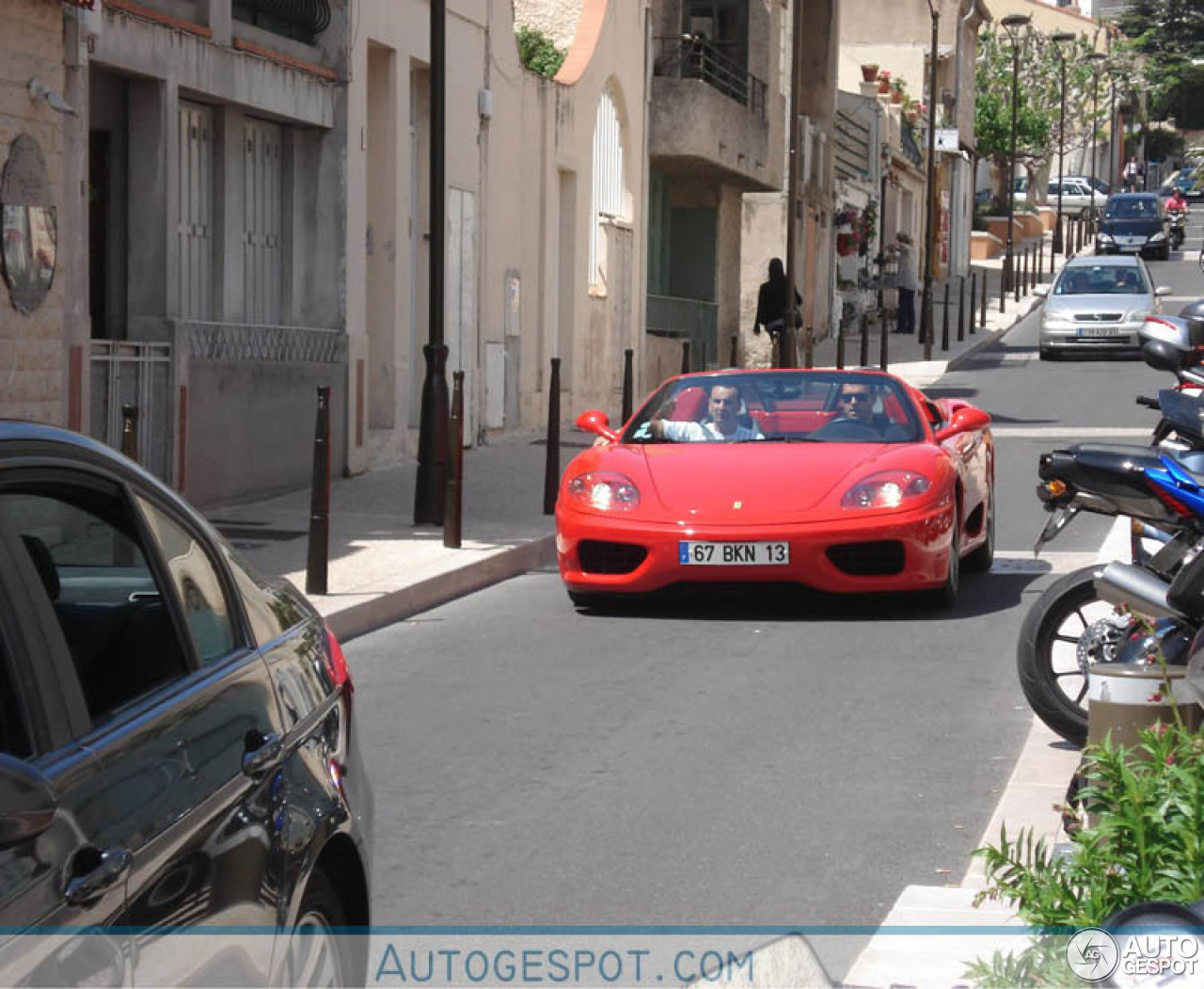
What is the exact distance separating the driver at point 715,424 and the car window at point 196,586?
779cm

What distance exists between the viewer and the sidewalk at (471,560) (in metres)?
4.86

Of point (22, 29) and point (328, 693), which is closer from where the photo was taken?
point (328, 693)

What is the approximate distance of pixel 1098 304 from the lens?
1430 inches

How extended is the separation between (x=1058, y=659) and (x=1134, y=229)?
67919 millimetres

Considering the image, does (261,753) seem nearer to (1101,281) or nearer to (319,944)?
Result: (319,944)

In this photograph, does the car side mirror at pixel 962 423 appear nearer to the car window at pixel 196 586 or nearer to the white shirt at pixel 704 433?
the white shirt at pixel 704 433

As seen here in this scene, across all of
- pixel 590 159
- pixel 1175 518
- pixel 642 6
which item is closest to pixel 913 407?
pixel 1175 518

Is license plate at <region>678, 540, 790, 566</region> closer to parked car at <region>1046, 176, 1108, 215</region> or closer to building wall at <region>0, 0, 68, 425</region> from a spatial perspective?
building wall at <region>0, 0, 68, 425</region>

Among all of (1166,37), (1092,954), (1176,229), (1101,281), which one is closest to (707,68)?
(1101,281)

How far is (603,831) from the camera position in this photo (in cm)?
621

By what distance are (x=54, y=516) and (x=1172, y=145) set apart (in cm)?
14065

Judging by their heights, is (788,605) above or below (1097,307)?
below

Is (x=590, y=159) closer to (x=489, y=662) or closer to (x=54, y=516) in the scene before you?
(x=489, y=662)

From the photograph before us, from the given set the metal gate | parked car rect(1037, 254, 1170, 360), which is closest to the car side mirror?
the metal gate
